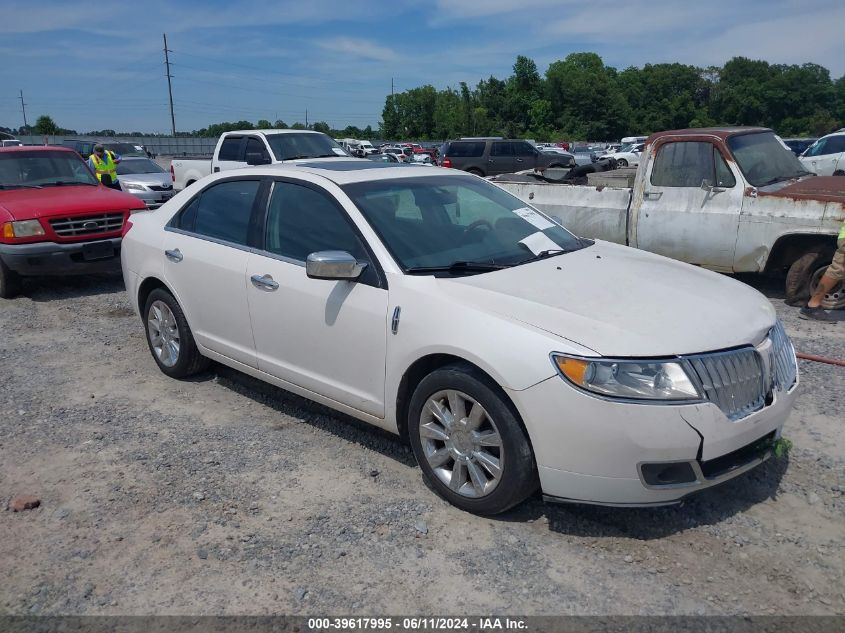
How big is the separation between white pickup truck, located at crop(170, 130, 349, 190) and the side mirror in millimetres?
9705

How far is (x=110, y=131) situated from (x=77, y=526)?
8025 centimetres

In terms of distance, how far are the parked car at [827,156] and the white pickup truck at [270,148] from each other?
1169 centimetres

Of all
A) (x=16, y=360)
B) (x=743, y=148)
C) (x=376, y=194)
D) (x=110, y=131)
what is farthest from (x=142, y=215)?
(x=110, y=131)

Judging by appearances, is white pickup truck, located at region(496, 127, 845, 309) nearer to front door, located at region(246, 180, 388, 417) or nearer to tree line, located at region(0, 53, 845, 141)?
front door, located at region(246, 180, 388, 417)

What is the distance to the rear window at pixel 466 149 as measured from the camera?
2514cm

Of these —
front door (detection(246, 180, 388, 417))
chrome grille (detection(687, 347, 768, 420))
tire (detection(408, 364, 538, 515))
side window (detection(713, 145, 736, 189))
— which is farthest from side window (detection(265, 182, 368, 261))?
side window (detection(713, 145, 736, 189))

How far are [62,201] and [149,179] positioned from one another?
8557 mm

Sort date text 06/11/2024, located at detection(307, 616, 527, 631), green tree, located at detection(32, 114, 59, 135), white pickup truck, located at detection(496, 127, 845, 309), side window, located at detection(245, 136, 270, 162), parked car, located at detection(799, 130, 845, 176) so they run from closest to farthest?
date text 06/11/2024, located at detection(307, 616, 527, 631) < white pickup truck, located at detection(496, 127, 845, 309) < side window, located at detection(245, 136, 270, 162) < parked car, located at detection(799, 130, 845, 176) < green tree, located at detection(32, 114, 59, 135)

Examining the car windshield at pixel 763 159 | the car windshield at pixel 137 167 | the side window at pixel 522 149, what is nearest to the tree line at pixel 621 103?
the side window at pixel 522 149

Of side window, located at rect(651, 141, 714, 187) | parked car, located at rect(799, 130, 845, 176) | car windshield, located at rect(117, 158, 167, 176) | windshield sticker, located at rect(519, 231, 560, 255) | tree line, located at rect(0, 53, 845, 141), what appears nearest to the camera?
windshield sticker, located at rect(519, 231, 560, 255)

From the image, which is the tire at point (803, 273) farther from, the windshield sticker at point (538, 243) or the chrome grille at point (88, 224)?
the chrome grille at point (88, 224)

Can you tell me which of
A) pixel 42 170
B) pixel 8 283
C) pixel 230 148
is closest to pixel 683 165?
pixel 8 283

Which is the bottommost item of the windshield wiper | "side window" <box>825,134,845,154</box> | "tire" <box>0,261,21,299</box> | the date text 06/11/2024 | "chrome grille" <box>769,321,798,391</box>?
the date text 06/11/2024

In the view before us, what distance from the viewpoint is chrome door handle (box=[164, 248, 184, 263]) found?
5.10m
